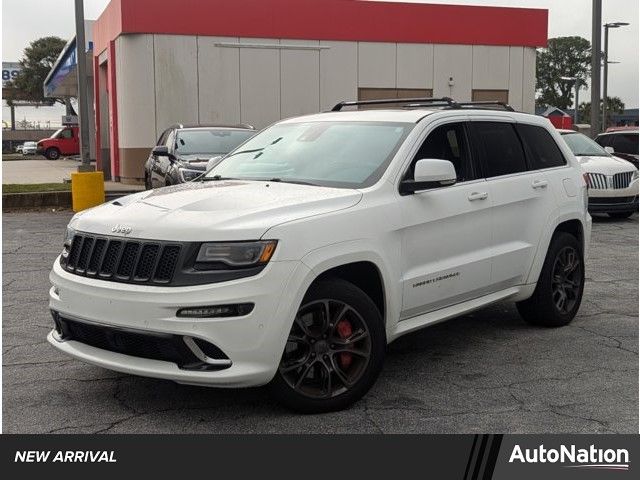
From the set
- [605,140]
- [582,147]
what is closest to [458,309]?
[582,147]

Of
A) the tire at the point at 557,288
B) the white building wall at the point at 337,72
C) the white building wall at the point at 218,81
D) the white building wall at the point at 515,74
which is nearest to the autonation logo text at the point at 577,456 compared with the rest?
the tire at the point at 557,288

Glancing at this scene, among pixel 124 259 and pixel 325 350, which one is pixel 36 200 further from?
pixel 325 350

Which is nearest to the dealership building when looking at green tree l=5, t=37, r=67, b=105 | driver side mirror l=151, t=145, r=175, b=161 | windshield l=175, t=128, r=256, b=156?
windshield l=175, t=128, r=256, b=156

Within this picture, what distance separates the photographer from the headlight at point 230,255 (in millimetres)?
4102

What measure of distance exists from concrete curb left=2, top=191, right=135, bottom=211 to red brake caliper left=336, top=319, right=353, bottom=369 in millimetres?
12829

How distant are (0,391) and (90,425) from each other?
0.83 m

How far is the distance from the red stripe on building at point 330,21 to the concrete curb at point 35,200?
614 cm

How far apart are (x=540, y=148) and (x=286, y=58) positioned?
16.6m

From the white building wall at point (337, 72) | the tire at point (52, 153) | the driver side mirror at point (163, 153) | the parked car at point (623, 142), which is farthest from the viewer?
the tire at point (52, 153)

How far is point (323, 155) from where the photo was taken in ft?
17.6

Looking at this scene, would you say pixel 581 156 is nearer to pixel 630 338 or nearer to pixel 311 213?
pixel 630 338

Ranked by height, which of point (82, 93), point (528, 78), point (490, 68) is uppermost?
point (490, 68)

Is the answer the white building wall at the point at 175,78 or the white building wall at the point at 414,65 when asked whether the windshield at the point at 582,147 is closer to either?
the white building wall at the point at 414,65

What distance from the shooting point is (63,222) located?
13.9 metres
